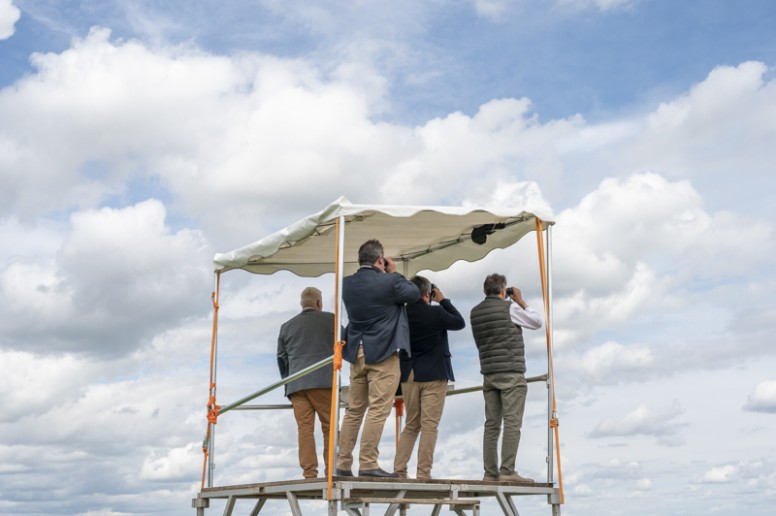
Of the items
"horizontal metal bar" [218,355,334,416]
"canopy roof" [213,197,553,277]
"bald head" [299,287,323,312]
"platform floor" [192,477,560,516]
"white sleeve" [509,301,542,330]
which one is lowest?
"platform floor" [192,477,560,516]

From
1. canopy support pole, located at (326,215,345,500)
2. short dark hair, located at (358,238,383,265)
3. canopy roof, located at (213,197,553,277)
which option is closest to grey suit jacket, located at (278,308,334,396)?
canopy roof, located at (213,197,553,277)

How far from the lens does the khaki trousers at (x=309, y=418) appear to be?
10.6 metres

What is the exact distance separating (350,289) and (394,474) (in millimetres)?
1743

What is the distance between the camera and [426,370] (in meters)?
9.80

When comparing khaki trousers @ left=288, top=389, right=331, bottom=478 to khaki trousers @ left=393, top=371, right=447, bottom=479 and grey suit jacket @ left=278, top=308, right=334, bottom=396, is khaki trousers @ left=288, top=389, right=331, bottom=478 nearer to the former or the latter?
grey suit jacket @ left=278, top=308, right=334, bottom=396

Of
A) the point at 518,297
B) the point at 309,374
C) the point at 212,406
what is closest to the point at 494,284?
the point at 518,297

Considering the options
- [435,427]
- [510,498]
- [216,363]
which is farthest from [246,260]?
[510,498]

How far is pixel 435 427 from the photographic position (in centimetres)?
988

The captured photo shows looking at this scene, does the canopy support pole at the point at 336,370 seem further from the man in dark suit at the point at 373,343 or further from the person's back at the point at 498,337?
the person's back at the point at 498,337

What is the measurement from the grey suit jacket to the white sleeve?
195 centimetres

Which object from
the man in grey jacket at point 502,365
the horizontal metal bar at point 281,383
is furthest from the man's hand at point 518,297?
the horizontal metal bar at point 281,383

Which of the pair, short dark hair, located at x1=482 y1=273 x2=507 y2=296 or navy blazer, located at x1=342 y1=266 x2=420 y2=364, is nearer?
navy blazer, located at x1=342 y1=266 x2=420 y2=364

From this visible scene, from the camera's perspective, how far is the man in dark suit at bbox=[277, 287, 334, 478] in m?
10.6

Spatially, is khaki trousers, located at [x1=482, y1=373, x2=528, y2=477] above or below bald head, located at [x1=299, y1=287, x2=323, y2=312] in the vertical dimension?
below
